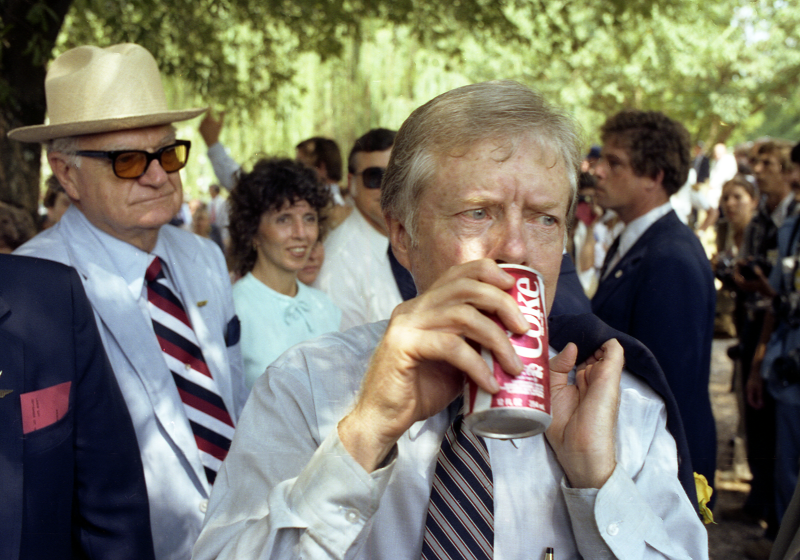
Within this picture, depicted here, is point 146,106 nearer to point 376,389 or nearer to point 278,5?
point 376,389

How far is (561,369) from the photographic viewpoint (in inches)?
55.6

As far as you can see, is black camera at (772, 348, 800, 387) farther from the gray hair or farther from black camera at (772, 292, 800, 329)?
the gray hair

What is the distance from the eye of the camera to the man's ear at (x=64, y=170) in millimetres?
2668

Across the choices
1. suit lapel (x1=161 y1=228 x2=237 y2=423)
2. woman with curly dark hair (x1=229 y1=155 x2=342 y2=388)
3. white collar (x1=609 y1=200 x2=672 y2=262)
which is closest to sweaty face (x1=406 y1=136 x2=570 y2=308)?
suit lapel (x1=161 y1=228 x2=237 y2=423)

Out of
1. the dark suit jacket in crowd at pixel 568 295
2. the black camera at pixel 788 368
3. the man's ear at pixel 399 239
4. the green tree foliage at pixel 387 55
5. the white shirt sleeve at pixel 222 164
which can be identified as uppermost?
the green tree foliage at pixel 387 55

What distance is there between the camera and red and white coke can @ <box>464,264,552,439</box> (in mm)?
1035

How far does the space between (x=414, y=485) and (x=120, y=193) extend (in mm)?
1793

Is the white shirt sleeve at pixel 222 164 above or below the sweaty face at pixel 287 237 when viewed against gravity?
above

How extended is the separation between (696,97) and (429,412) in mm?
22393

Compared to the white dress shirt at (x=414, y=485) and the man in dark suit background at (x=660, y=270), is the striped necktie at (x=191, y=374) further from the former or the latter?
the man in dark suit background at (x=660, y=270)

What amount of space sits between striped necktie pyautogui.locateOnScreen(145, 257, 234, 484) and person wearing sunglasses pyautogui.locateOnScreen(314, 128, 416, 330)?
0.94 m

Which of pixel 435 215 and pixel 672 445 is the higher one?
pixel 435 215

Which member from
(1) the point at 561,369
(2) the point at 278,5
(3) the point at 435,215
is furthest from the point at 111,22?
(1) the point at 561,369

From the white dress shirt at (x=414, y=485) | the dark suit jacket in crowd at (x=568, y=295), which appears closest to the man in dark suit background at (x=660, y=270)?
the dark suit jacket in crowd at (x=568, y=295)
